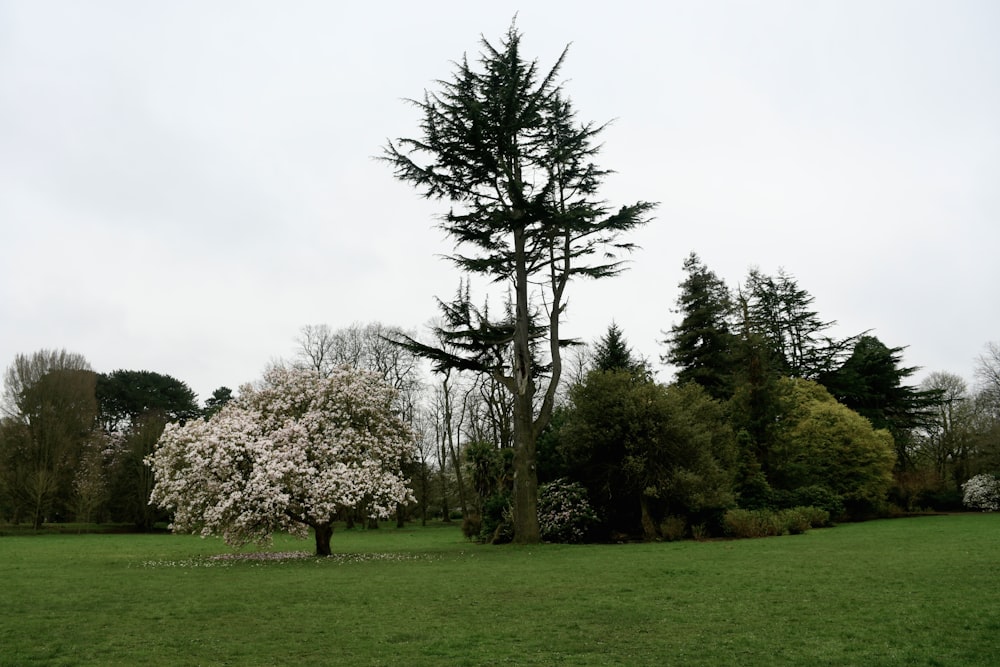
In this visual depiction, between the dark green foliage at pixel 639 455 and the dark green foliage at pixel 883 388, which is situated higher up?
the dark green foliage at pixel 883 388

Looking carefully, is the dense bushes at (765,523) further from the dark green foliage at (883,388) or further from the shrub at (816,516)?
the dark green foliage at (883,388)

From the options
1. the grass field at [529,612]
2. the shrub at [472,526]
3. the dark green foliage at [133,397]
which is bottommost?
the grass field at [529,612]

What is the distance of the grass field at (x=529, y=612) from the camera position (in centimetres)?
670

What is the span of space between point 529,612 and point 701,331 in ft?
98.8

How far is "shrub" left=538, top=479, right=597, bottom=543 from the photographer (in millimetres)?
22672

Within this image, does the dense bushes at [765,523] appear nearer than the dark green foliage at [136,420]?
Yes

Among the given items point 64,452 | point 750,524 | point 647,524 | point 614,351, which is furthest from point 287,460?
point 64,452

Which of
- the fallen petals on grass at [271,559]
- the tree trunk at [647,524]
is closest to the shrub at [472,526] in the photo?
the tree trunk at [647,524]

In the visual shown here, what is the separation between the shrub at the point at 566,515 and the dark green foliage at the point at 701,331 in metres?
15.5

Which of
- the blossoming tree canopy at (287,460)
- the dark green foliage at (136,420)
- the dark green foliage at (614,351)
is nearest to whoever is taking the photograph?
the blossoming tree canopy at (287,460)

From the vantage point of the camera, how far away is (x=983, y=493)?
121 feet

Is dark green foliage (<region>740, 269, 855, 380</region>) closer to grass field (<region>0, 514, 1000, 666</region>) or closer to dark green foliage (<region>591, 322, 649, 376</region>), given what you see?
dark green foliage (<region>591, 322, 649, 376</region>)

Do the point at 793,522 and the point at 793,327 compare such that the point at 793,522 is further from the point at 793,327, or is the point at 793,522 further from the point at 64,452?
the point at 64,452

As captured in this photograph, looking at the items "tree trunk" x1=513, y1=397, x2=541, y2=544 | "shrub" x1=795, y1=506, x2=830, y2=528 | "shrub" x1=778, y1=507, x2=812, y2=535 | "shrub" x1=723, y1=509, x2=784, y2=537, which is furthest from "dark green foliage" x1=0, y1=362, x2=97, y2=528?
"shrub" x1=795, y1=506, x2=830, y2=528
